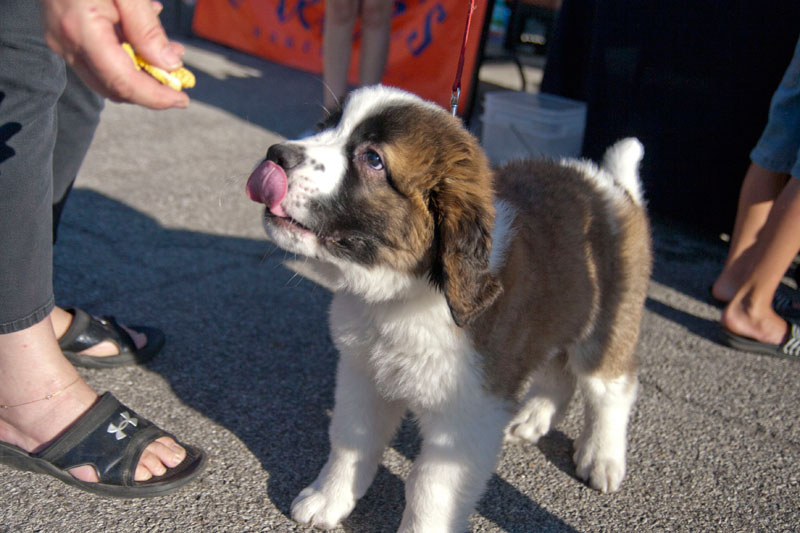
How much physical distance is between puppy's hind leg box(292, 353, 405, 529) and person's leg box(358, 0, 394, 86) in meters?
3.27

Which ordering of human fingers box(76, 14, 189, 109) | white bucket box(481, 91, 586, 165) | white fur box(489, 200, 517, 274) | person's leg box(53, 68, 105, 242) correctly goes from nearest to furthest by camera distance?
human fingers box(76, 14, 189, 109) → white fur box(489, 200, 517, 274) → person's leg box(53, 68, 105, 242) → white bucket box(481, 91, 586, 165)

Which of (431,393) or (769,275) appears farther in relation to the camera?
(769,275)

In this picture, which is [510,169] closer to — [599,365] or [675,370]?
[599,365]

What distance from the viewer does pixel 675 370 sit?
316 cm

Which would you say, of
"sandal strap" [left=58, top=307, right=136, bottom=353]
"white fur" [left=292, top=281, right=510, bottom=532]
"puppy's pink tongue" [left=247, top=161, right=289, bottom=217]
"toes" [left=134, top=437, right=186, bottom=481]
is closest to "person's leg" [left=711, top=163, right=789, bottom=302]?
"white fur" [left=292, top=281, right=510, bottom=532]

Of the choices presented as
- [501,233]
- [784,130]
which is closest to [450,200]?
[501,233]

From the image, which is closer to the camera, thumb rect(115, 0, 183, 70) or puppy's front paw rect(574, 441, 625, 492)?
thumb rect(115, 0, 183, 70)

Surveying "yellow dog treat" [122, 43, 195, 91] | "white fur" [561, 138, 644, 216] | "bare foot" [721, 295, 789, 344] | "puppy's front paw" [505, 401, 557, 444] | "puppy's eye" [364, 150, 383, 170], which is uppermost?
"yellow dog treat" [122, 43, 195, 91]

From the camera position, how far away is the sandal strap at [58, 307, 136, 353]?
2.61 meters

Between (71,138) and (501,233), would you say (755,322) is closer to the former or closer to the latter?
(501,233)

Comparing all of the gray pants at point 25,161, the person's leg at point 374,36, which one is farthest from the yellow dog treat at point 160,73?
the person's leg at point 374,36

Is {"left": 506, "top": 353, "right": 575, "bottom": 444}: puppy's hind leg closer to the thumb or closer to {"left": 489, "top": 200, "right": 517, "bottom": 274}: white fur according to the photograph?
{"left": 489, "top": 200, "right": 517, "bottom": 274}: white fur

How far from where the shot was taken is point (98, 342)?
268cm

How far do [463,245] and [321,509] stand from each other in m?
0.94
